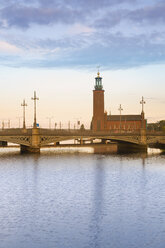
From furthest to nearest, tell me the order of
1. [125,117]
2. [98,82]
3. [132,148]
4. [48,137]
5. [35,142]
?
1. [125,117]
2. [98,82]
3. [132,148]
4. [48,137]
5. [35,142]

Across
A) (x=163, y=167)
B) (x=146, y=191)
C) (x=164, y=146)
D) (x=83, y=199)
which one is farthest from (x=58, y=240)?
(x=164, y=146)

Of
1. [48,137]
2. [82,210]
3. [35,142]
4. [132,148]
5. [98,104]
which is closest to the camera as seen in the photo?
[82,210]

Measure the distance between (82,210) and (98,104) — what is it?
137m

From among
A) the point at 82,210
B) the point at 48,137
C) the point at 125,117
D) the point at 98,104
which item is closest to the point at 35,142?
the point at 48,137

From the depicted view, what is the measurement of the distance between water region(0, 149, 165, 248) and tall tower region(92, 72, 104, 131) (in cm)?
11493

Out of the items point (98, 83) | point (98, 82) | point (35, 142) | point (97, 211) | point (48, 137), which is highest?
point (98, 82)

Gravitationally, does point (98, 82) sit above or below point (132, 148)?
above

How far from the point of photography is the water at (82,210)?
23969mm

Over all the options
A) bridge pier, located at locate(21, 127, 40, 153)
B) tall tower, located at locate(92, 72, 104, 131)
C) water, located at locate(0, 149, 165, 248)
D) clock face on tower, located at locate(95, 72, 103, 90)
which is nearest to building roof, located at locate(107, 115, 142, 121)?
tall tower, located at locate(92, 72, 104, 131)

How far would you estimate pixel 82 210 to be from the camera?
31031mm

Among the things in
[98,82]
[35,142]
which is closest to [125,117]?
[98,82]

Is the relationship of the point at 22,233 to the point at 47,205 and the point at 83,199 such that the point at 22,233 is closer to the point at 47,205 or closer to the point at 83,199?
the point at 47,205

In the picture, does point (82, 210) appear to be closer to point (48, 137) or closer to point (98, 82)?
point (48, 137)

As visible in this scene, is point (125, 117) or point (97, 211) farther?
point (125, 117)
